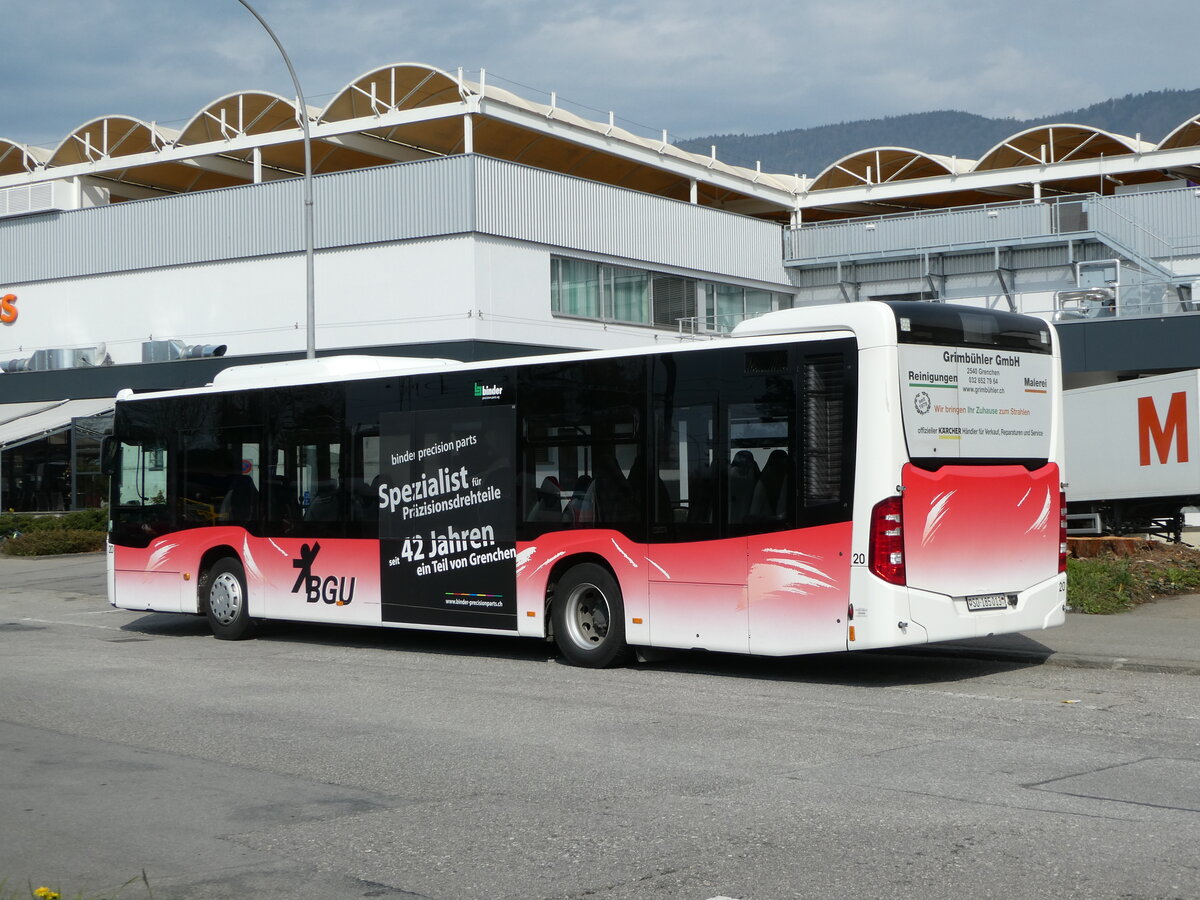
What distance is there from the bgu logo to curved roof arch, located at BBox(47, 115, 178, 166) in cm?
3548

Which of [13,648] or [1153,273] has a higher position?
[1153,273]

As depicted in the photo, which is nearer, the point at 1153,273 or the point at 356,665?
the point at 356,665

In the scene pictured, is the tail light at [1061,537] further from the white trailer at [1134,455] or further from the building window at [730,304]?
the building window at [730,304]

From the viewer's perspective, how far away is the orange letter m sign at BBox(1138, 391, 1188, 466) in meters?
23.4

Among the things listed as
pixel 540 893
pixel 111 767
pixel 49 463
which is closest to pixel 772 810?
pixel 540 893

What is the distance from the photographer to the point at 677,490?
40.5 ft

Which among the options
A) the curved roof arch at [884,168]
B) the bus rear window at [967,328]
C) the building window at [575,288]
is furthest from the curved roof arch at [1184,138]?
the bus rear window at [967,328]

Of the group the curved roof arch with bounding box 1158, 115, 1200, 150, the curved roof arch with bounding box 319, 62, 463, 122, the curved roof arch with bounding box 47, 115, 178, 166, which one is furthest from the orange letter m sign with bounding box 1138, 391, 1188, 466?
the curved roof arch with bounding box 47, 115, 178, 166

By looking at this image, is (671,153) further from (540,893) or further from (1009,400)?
(540,893)

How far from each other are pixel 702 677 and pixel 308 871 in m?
6.80

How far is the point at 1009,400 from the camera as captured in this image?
39.0 ft

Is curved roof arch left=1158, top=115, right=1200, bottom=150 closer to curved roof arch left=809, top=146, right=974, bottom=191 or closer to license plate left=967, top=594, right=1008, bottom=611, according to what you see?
curved roof arch left=809, top=146, right=974, bottom=191

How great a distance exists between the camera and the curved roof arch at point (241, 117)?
4488 centimetres

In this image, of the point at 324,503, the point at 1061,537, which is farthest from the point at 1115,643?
the point at 324,503
